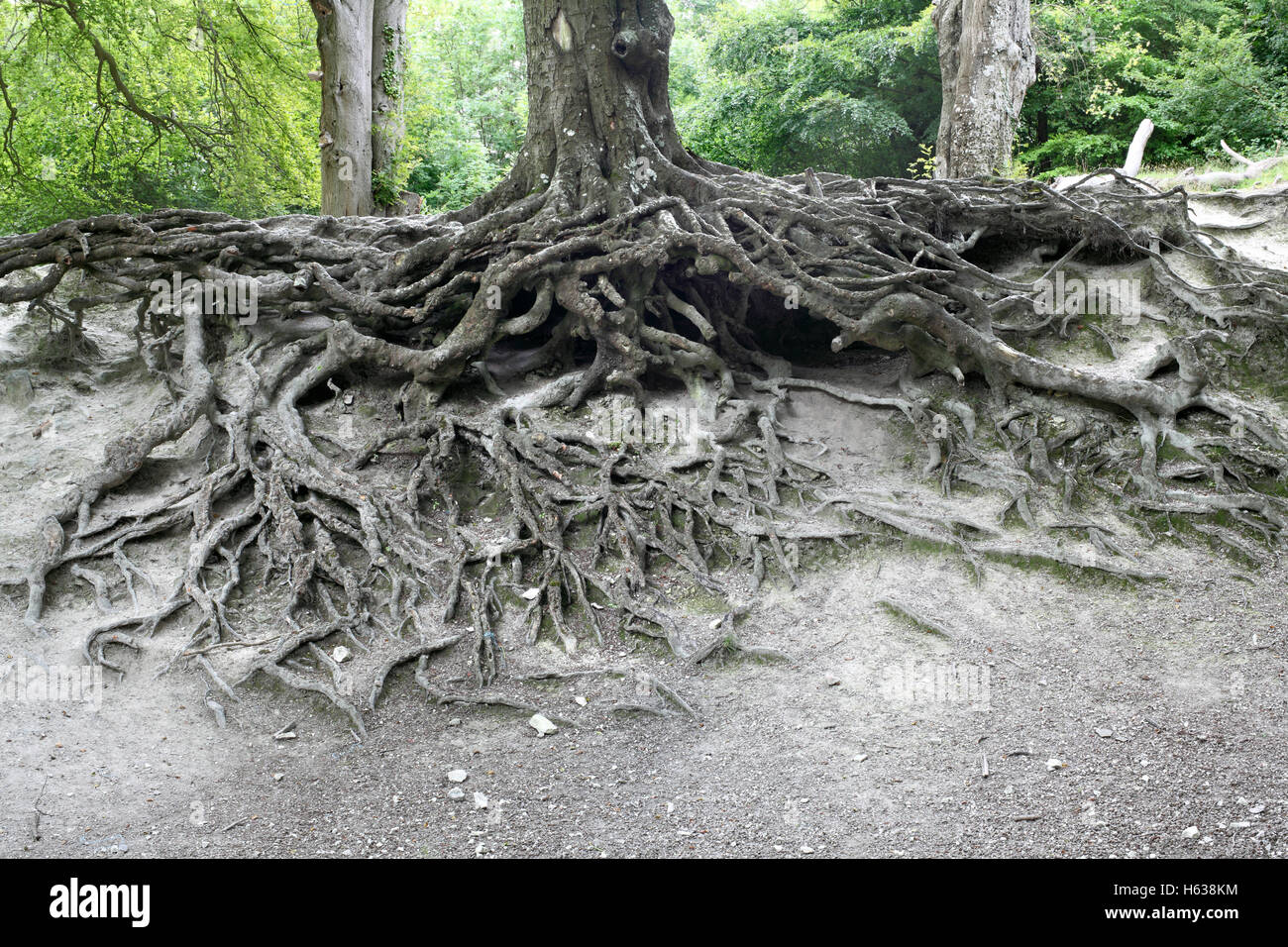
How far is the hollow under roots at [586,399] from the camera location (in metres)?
6.14

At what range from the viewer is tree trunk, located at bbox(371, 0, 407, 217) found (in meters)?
12.9

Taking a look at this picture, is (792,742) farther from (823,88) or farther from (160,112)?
(823,88)

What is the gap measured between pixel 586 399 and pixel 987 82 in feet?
27.6

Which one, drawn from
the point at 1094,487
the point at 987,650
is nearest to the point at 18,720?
the point at 987,650

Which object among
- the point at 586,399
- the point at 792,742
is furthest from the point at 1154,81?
the point at 792,742

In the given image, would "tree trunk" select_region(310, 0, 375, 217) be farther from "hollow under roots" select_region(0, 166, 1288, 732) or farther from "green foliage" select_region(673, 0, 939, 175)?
"green foliage" select_region(673, 0, 939, 175)

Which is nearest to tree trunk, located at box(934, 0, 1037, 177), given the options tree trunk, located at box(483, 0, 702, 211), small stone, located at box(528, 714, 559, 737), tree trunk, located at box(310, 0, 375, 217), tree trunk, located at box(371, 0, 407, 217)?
tree trunk, located at box(483, 0, 702, 211)

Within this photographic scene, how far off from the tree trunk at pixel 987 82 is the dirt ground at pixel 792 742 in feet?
26.4

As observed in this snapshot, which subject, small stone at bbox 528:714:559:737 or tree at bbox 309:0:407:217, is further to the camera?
tree at bbox 309:0:407:217

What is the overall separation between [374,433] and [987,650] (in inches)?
183

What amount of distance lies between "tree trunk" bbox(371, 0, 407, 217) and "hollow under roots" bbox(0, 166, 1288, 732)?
4059mm

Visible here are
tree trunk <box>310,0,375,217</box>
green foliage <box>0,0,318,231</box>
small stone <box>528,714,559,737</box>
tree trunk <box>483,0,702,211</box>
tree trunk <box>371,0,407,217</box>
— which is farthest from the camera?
green foliage <box>0,0,318,231</box>

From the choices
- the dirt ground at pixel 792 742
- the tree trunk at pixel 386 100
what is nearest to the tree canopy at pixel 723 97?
the tree trunk at pixel 386 100

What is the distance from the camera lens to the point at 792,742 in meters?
4.93
